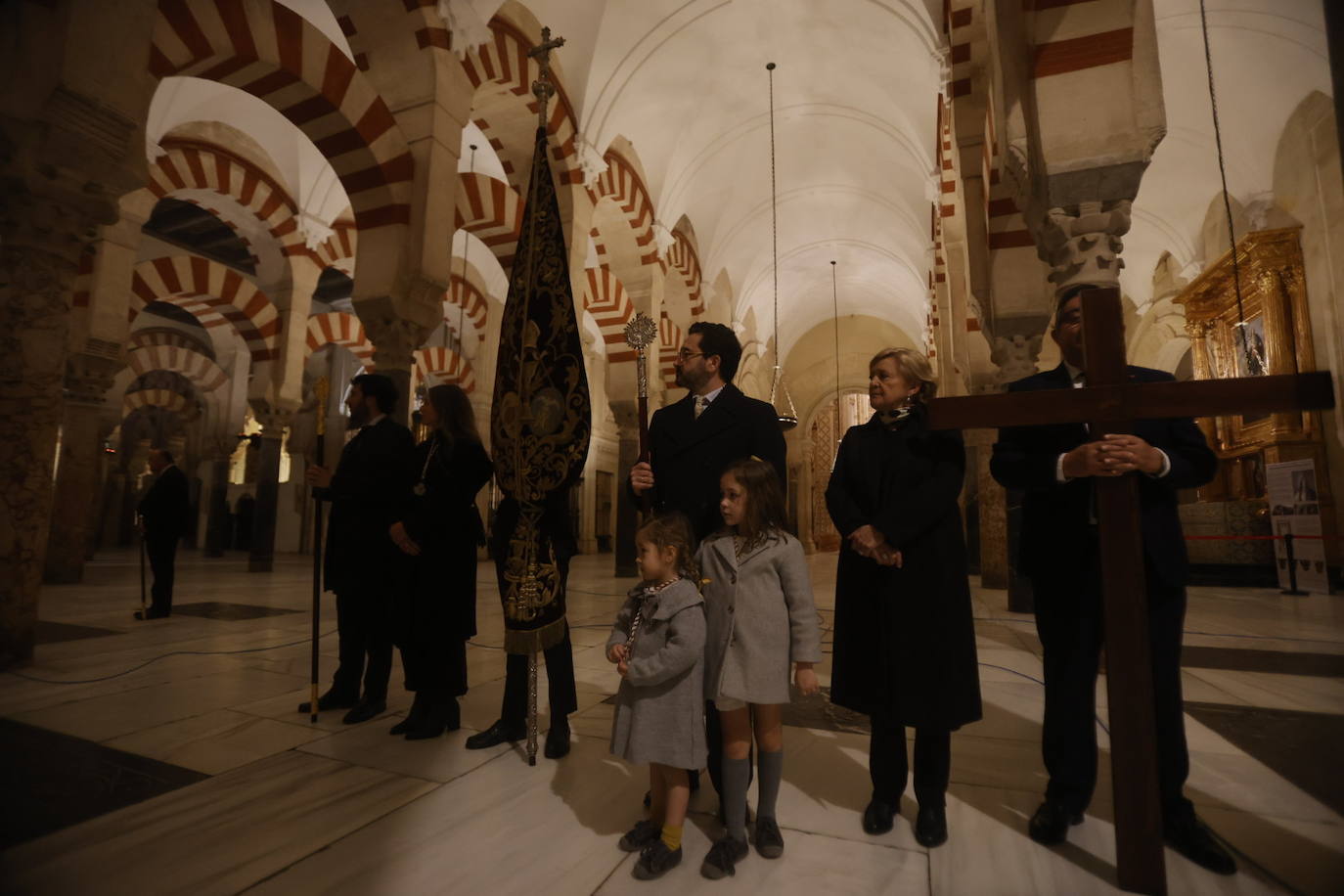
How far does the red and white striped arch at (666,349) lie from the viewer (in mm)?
10814

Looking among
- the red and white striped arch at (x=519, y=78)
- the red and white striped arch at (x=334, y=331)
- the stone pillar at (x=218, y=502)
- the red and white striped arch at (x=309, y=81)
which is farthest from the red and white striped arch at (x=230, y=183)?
the stone pillar at (x=218, y=502)

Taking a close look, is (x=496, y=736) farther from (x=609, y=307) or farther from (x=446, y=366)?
(x=446, y=366)

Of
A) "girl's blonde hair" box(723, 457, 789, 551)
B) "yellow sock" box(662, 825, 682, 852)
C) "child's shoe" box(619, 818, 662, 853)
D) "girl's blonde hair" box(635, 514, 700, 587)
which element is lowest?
"child's shoe" box(619, 818, 662, 853)

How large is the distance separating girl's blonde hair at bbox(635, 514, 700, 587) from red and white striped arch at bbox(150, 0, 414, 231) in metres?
5.08

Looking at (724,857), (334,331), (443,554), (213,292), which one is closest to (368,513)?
(443,554)

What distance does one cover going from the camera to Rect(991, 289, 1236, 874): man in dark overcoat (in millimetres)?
A: 1571

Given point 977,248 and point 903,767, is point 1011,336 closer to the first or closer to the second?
point 977,248

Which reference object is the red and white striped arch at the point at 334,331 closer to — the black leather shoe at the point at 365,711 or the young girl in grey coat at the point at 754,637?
the black leather shoe at the point at 365,711

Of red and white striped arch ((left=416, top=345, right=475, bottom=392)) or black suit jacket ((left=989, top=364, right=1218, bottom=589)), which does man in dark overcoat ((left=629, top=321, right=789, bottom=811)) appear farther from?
red and white striped arch ((left=416, top=345, right=475, bottom=392))

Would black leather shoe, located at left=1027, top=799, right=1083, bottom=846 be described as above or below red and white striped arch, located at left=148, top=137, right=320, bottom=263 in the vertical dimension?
below

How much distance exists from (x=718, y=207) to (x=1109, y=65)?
9.14 metres

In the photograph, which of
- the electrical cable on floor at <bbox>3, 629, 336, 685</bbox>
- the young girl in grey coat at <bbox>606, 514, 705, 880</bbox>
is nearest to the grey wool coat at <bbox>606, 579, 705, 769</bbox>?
the young girl in grey coat at <bbox>606, 514, 705, 880</bbox>

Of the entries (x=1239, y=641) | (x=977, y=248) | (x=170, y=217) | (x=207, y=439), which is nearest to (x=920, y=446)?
(x=1239, y=641)

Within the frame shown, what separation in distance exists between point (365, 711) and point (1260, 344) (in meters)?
11.7
